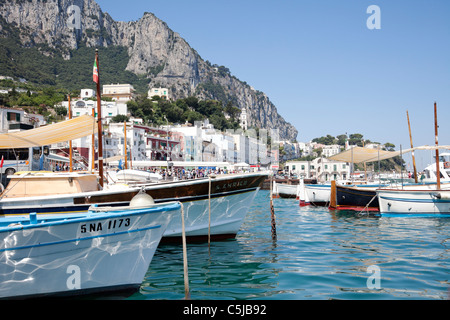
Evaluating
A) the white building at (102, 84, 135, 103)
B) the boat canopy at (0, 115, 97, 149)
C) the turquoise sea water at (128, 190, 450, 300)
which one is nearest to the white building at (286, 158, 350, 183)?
the white building at (102, 84, 135, 103)

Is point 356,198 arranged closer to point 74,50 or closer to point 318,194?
point 318,194

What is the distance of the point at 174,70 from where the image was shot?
628ft

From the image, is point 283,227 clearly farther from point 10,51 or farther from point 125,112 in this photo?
point 10,51

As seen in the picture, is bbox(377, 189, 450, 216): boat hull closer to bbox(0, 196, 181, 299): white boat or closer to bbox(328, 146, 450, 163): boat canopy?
bbox(328, 146, 450, 163): boat canopy

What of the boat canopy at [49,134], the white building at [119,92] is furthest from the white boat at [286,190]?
the white building at [119,92]

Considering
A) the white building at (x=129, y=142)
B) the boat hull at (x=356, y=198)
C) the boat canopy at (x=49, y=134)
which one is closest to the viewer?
the boat canopy at (x=49, y=134)

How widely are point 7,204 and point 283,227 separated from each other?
1137 cm

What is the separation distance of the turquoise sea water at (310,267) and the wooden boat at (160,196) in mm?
722

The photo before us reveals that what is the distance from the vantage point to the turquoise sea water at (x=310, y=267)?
7637 mm

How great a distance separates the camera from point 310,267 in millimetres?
9617

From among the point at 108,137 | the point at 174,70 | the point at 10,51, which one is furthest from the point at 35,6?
the point at 108,137

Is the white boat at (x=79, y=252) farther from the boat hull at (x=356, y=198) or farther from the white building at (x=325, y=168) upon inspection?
the white building at (x=325, y=168)

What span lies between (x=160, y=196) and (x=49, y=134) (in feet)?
15.2

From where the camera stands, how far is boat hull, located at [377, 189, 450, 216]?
67.6 ft
